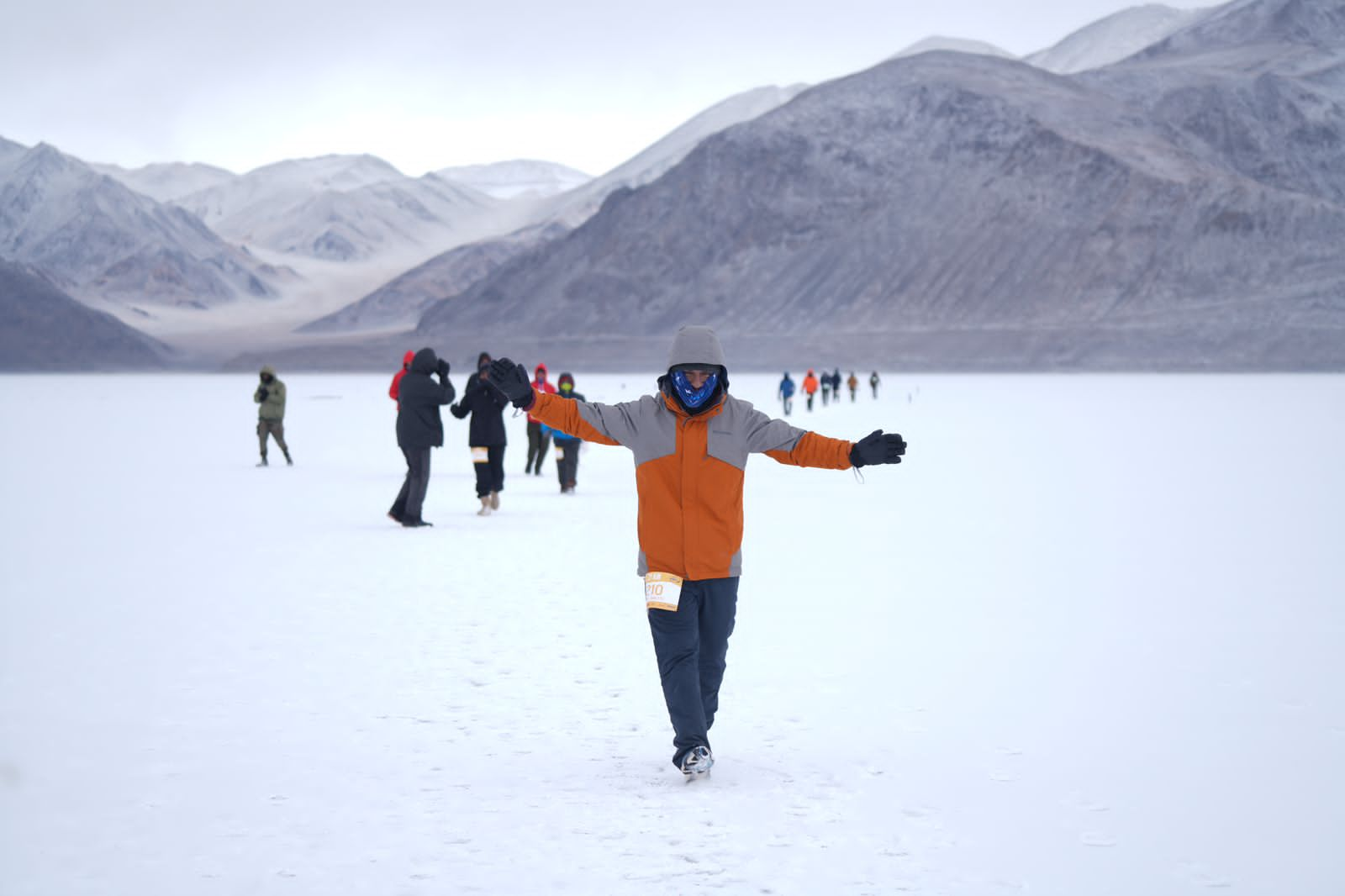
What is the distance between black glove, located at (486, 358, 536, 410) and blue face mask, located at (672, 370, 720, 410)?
52 centimetres

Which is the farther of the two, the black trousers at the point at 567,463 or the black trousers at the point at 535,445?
the black trousers at the point at 535,445

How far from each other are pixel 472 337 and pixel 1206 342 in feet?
189

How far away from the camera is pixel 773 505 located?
641 inches

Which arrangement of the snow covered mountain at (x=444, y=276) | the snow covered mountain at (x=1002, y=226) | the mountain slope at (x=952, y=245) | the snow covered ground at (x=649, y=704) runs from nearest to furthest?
the snow covered ground at (x=649, y=704) → the mountain slope at (x=952, y=245) → the snow covered mountain at (x=1002, y=226) → the snow covered mountain at (x=444, y=276)

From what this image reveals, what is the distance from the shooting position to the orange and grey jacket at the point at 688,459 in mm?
5758

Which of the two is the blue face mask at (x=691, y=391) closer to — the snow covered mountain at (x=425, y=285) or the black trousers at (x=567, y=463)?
the black trousers at (x=567, y=463)

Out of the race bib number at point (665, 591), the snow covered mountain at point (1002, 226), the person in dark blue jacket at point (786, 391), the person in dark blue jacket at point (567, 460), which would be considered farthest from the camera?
the snow covered mountain at point (1002, 226)

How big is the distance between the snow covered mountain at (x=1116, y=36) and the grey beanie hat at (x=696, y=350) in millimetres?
186337

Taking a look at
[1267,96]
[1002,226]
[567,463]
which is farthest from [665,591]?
[1267,96]

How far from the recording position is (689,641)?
5.79 m

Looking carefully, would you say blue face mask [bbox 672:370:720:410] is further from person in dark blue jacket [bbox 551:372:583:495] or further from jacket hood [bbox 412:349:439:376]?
person in dark blue jacket [bbox 551:372:583:495]

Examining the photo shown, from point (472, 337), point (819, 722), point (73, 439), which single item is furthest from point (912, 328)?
point (819, 722)

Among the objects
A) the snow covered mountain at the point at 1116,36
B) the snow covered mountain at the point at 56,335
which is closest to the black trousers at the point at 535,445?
the snow covered mountain at the point at 56,335

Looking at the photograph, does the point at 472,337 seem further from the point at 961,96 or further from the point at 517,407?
the point at 517,407
